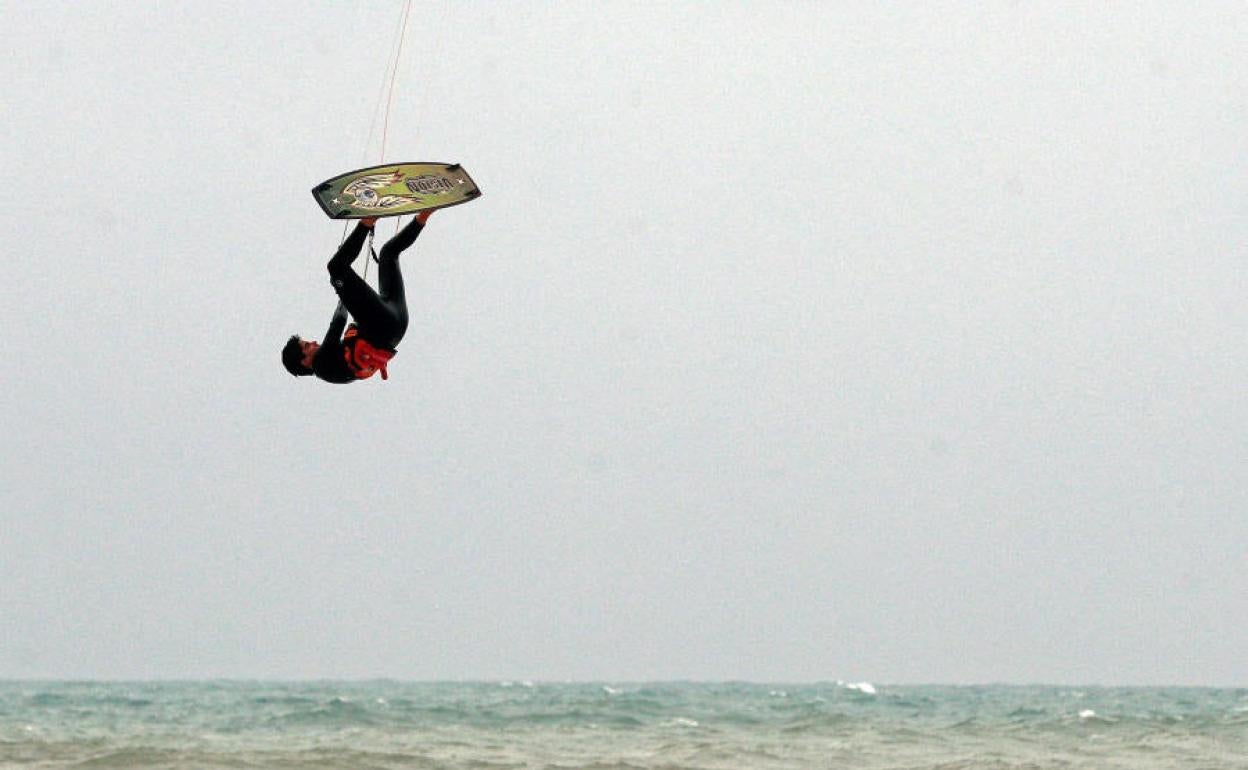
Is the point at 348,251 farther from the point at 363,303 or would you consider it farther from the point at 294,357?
the point at 294,357

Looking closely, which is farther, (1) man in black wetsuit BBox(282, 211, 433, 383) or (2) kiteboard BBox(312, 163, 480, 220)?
(1) man in black wetsuit BBox(282, 211, 433, 383)

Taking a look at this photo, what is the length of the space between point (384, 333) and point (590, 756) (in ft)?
37.6

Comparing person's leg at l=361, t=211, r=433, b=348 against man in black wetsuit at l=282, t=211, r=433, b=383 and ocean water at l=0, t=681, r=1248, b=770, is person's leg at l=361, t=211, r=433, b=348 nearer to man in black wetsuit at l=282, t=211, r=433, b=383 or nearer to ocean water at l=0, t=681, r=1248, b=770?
man in black wetsuit at l=282, t=211, r=433, b=383

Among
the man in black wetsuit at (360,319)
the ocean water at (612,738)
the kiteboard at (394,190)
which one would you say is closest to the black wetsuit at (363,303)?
the man in black wetsuit at (360,319)

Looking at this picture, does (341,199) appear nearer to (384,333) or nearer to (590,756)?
(384,333)

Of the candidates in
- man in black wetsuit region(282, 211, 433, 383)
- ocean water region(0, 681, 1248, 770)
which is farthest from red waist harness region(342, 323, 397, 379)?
ocean water region(0, 681, 1248, 770)

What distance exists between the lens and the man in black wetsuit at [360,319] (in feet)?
29.7

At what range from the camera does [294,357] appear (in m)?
9.62

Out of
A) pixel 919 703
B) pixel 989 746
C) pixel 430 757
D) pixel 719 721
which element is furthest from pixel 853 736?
pixel 919 703

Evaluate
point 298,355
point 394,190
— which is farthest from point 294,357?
point 394,190

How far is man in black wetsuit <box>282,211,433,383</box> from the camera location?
904 centimetres

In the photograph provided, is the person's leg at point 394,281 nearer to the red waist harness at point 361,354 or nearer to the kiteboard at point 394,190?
the red waist harness at point 361,354

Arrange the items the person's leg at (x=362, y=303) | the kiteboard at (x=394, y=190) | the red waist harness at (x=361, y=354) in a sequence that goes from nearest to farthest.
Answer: the kiteboard at (x=394, y=190), the person's leg at (x=362, y=303), the red waist harness at (x=361, y=354)

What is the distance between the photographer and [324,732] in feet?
79.8
